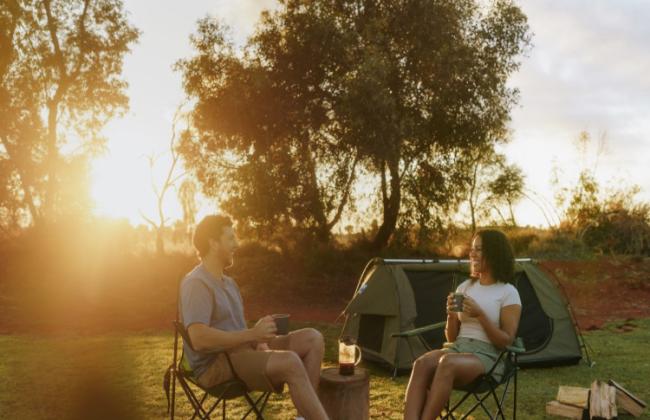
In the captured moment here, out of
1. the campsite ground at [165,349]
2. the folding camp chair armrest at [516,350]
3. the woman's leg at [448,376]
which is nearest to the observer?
the woman's leg at [448,376]

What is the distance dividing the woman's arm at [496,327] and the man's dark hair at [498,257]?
0.70 feet

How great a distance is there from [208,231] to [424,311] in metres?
3.76

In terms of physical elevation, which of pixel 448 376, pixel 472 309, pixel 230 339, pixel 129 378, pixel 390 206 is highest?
pixel 390 206

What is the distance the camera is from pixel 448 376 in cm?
363

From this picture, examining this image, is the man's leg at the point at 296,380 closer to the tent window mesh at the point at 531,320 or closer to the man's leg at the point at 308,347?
the man's leg at the point at 308,347

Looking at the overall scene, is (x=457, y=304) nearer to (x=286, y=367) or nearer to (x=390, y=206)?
(x=286, y=367)

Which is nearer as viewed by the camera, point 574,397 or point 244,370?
point 244,370

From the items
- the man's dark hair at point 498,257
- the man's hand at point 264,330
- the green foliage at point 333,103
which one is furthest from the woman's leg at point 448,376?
the green foliage at point 333,103

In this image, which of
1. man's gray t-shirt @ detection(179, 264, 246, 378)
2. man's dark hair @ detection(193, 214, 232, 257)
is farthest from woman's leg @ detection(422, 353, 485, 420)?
man's dark hair @ detection(193, 214, 232, 257)

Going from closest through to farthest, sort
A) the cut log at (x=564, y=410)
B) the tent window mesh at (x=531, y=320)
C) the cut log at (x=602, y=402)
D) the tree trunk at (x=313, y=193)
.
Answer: the cut log at (x=602, y=402) → the cut log at (x=564, y=410) → the tent window mesh at (x=531, y=320) → the tree trunk at (x=313, y=193)

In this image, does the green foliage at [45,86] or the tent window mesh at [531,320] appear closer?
the tent window mesh at [531,320]

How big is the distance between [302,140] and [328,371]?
398 inches

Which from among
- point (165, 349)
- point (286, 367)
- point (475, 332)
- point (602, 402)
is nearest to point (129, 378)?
point (165, 349)

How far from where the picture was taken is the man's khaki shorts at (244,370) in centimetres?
352
